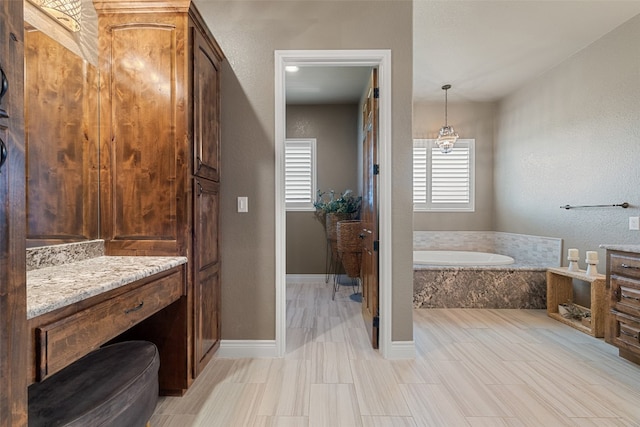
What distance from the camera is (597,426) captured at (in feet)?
5.14

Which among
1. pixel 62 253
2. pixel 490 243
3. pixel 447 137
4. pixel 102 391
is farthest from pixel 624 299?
pixel 62 253

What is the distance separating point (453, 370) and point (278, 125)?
2.20 metres

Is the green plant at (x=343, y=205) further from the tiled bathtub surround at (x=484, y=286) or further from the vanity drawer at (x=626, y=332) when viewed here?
the vanity drawer at (x=626, y=332)

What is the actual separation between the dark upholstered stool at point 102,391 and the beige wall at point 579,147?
12.7 ft

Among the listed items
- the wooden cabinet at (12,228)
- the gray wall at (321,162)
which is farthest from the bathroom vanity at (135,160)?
the gray wall at (321,162)

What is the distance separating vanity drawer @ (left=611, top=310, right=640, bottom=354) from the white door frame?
166 centimetres

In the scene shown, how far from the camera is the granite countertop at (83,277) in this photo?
92cm

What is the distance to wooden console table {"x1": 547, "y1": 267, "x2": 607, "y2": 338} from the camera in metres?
2.62

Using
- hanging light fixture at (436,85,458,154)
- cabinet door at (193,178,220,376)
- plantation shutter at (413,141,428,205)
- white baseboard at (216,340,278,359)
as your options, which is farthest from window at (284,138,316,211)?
white baseboard at (216,340,278,359)

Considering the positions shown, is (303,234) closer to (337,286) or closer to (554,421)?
(337,286)

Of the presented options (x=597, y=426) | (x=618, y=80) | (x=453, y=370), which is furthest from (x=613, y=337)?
(x=618, y=80)

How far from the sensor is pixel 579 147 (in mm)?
3326

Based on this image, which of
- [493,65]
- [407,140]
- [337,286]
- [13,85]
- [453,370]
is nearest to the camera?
[13,85]

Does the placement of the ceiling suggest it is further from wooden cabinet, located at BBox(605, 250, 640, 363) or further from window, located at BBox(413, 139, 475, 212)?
wooden cabinet, located at BBox(605, 250, 640, 363)
